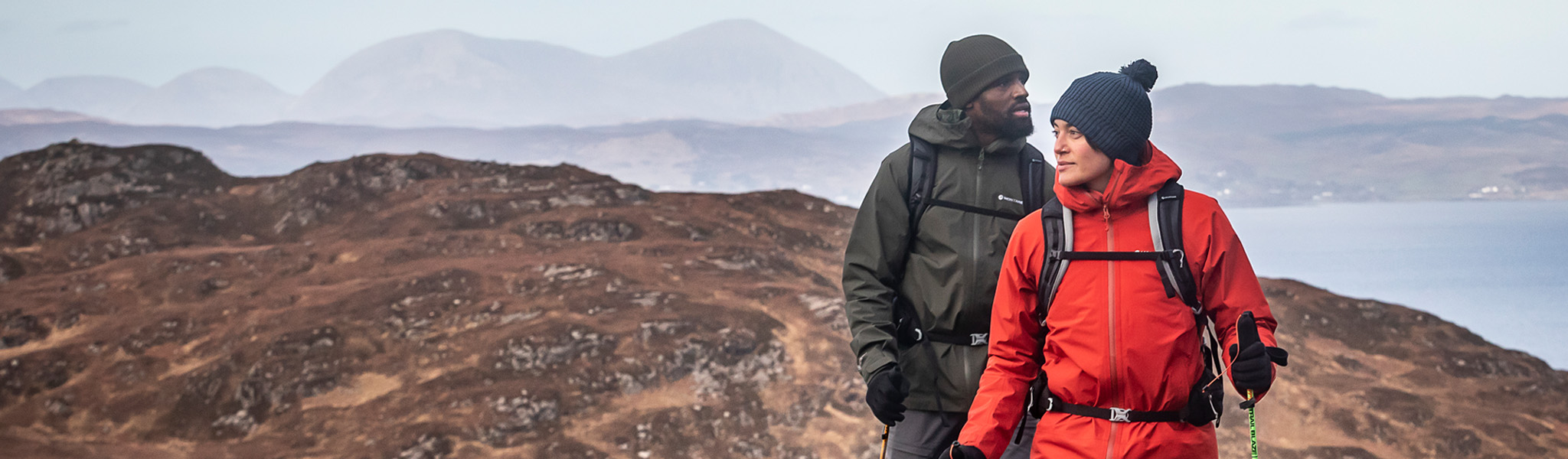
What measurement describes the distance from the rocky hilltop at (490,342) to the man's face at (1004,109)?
6.77 metres

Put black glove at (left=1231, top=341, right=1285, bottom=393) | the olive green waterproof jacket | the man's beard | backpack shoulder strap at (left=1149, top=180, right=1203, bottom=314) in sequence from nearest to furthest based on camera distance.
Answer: black glove at (left=1231, top=341, right=1285, bottom=393) < backpack shoulder strap at (left=1149, top=180, right=1203, bottom=314) < the olive green waterproof jacket < the man's beard

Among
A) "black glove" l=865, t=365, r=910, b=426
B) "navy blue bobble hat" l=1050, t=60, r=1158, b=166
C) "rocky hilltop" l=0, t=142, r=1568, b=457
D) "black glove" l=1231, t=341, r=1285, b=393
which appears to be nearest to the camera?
"black glove" l=1231, t=341, r=1285, b=393

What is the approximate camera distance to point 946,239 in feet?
11.7

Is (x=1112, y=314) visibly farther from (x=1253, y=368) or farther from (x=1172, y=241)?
(x=1253, y=368)

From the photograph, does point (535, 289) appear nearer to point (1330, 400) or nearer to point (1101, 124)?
point (1330, 400)

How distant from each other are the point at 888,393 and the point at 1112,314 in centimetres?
90

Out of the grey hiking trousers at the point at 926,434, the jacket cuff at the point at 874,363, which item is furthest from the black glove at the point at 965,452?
the grey hiking trousers at the point at 926,434

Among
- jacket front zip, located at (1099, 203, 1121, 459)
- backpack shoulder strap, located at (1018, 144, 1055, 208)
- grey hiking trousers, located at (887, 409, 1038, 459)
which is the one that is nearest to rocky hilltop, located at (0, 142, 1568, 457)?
grey hiking trousers, located at (887, 409, 1038, 459)

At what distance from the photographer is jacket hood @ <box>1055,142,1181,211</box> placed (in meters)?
2.62

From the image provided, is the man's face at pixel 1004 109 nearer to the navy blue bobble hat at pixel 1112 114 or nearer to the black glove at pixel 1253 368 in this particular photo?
the navy blue bobble hat at pixel 1112 114

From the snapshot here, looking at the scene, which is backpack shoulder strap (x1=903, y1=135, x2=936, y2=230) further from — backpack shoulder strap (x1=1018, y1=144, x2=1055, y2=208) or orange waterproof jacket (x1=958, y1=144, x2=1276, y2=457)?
orange waterproof jacket (x1=958, y1=144, x2=1276, y2=457)

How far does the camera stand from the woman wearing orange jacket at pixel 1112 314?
257 centimetres

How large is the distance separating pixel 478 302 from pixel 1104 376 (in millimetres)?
12776

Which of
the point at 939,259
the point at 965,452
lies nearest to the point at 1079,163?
the point at 965,452
